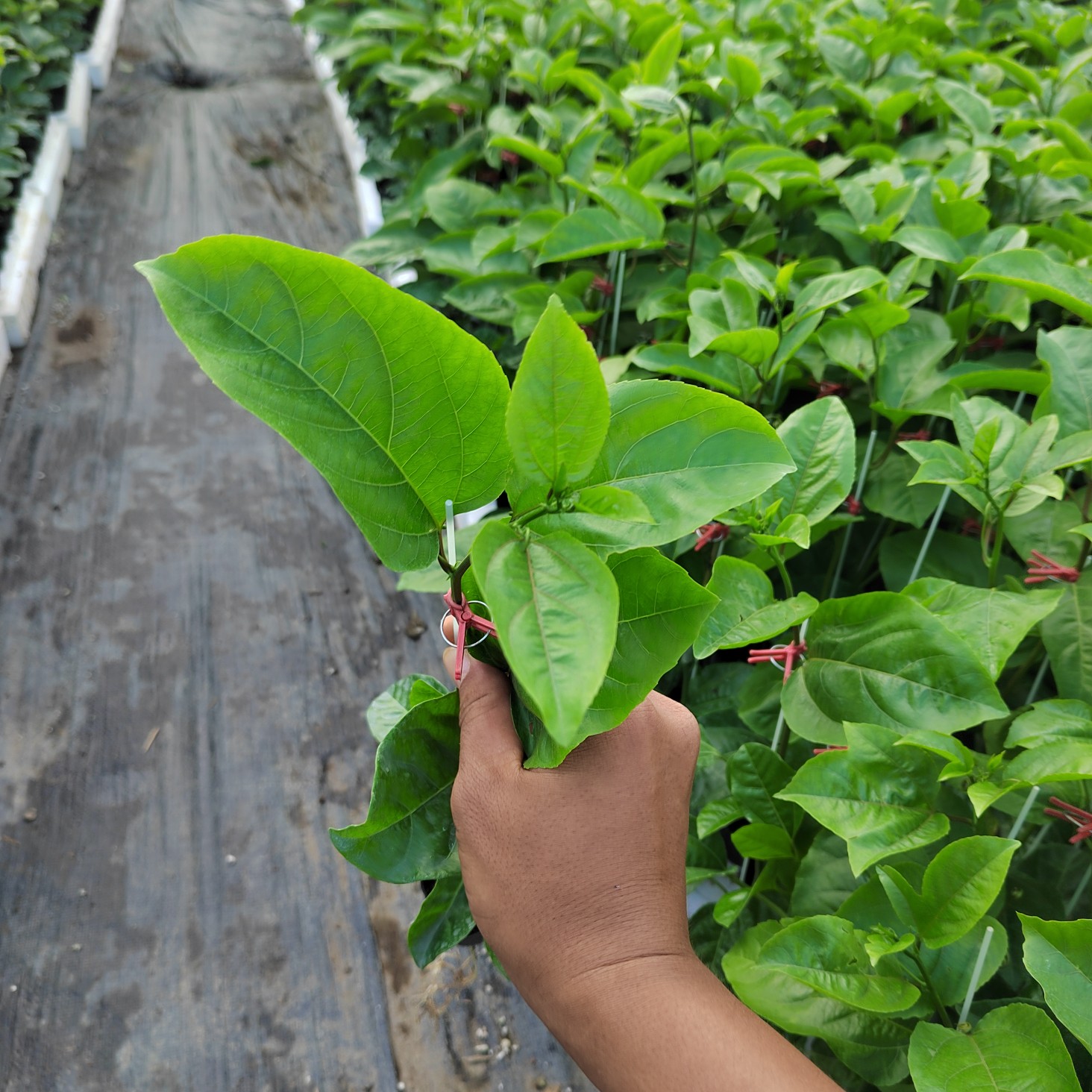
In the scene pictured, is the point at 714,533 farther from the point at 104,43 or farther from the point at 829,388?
the point at 104,43

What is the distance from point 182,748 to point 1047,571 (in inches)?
63.2

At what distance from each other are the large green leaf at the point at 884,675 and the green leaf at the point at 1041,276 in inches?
16.8

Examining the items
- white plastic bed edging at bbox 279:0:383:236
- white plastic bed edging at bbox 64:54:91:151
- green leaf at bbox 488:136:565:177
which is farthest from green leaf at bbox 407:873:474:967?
white plastic bed edging at bbox 64:54:91:151

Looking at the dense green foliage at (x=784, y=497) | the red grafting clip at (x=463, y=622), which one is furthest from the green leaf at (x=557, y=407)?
the red grafting clip at (x=463, y=622)

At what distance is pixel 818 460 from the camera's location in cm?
96

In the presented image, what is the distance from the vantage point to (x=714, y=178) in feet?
4.84

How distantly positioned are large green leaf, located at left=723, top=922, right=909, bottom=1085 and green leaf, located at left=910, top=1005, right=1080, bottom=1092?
73 millimetres

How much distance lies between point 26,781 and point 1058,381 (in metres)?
1.88

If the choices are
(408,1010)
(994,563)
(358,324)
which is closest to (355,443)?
(358,324)

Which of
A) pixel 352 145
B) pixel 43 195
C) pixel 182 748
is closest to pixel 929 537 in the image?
pixel 182 748

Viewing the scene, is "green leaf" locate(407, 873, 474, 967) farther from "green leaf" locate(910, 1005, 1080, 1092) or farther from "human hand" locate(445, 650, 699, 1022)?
"green leaf" locate(910, 1005, 1080, 1092)

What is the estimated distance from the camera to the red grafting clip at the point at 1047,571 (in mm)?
938

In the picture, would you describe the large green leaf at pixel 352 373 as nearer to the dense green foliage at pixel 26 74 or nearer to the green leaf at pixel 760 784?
the green leaf at pixel 760 784

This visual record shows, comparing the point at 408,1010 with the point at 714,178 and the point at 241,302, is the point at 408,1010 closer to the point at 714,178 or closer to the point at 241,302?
the point at 241,302
